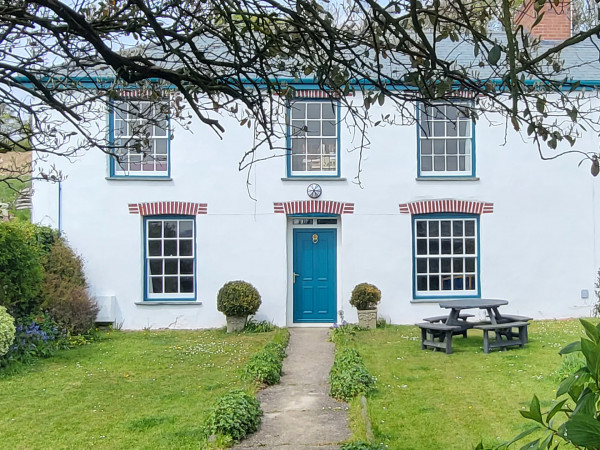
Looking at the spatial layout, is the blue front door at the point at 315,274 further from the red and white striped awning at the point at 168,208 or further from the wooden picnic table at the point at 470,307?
the wooden picnic table at the point at 470,307

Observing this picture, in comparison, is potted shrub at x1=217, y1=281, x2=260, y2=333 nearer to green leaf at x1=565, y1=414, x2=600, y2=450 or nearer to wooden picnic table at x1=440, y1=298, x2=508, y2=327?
wooden picnic table at x1=440, y1=298, x2=508, y2=327

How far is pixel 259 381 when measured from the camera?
8773mm

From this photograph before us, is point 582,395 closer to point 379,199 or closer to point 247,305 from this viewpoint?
point 247,305

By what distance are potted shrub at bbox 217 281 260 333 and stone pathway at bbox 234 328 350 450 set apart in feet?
7.74

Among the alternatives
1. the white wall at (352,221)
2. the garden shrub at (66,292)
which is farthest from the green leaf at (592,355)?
the white wall at (352,221)

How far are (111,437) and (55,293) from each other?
6837mm

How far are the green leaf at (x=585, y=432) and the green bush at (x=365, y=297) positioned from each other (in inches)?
489

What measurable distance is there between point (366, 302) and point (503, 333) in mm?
3051

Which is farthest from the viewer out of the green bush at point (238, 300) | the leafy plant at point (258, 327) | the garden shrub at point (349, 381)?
the leafy plant at point (258, 327)

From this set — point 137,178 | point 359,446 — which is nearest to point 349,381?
point 359,446

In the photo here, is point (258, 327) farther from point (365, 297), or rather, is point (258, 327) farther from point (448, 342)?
point (448, 342)

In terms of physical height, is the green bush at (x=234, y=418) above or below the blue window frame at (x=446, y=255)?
below

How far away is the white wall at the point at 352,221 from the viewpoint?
46.8ft

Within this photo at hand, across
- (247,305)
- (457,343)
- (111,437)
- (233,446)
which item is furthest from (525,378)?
(247,305)
